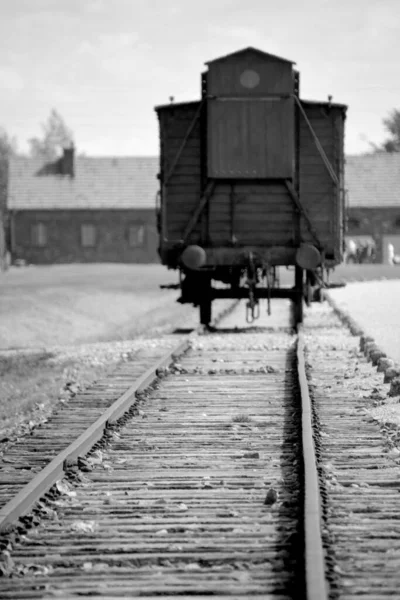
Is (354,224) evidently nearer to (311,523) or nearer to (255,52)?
(255,52)

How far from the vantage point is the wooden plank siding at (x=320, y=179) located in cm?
1820

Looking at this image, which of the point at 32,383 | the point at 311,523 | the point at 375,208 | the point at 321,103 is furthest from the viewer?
the point at 375,208

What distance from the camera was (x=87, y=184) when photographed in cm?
6712

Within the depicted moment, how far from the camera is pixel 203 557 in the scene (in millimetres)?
5387

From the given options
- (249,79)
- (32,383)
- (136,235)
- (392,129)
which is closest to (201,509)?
(32,383)

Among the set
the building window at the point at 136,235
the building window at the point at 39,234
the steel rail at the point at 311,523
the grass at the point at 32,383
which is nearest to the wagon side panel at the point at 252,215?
the grass at the point at 32,383

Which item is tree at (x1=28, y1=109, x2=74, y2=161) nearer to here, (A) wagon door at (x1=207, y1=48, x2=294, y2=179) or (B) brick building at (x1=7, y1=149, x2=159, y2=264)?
(B) brick building at (x1=7, y1=149, x2=159, y2=264)

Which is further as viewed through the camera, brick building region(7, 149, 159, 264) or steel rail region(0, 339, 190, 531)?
brick building region(7, 149, 159, 264)

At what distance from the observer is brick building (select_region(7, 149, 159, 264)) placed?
65688 mm

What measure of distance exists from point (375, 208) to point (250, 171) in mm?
47470

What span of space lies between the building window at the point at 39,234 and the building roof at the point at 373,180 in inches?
719

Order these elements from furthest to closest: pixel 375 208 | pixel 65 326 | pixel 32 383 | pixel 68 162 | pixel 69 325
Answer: pixel 68 162
pixel 375 208
pixel 69 325
pixel 65 326
pixel 32 383

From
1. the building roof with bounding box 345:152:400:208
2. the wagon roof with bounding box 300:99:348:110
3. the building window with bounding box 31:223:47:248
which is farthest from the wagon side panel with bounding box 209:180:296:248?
the building window with bounding box 31:223:47:248

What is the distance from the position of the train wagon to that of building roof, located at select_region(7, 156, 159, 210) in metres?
46.9
